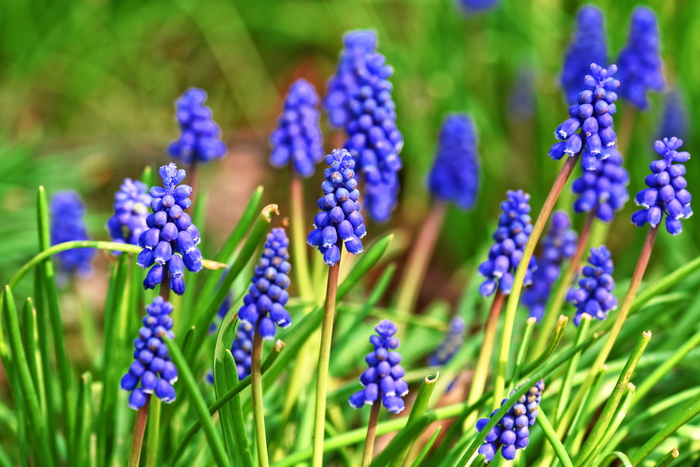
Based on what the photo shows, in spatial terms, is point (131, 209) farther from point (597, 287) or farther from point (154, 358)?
point (597, 287)

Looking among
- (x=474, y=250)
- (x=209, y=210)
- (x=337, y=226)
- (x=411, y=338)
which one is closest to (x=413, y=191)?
(x=474, y=250)

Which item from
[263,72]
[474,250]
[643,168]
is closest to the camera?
[643,168]

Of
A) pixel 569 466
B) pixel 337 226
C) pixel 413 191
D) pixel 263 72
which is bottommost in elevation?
pixel 569 466

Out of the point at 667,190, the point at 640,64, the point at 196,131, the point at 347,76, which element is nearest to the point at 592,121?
the point at 667,190

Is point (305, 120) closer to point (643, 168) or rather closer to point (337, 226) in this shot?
point (337, 226)

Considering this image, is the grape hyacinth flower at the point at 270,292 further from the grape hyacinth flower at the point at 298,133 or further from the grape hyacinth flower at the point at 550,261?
the grape hyacinth flower at the point at 550,261

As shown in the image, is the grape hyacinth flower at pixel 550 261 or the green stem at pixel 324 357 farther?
the grape hyacinth flower at pixel 550 261

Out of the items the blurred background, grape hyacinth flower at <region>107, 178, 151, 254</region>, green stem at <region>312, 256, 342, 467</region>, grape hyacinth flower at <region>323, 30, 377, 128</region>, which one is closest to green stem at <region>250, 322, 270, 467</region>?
green stem at <region>312, 256, 342, 467</region>

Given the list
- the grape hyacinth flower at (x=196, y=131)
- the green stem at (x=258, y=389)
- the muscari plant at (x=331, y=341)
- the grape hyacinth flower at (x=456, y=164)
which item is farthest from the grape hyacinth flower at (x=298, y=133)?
the green stem at (x=258, y=389)
